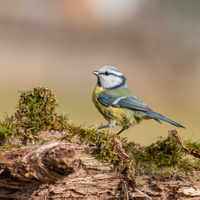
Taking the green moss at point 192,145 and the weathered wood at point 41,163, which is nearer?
the weathered wood at point 41,163

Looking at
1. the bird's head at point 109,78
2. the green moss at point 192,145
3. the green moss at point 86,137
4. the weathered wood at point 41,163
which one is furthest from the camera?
the bird's head at point 109,78

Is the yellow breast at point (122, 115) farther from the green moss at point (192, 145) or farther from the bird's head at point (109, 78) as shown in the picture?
the green moss at point (192, 145)

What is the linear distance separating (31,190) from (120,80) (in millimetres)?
1430

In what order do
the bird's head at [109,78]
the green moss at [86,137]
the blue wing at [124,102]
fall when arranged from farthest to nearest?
the bird's head at [109,78] < the blue wing at [124,102] < the green moss at [86,137]

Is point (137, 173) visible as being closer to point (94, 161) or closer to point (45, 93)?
point (94, 161)

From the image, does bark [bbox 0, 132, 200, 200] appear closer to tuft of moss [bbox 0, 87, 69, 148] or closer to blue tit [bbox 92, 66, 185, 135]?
tuft of moss [bbox 0, 87, 69, 148]

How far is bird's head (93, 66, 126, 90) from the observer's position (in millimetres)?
2514

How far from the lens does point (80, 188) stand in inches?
63.9

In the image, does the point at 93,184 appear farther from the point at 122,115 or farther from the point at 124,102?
the point at 124,102

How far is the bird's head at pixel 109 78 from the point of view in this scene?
251 cm

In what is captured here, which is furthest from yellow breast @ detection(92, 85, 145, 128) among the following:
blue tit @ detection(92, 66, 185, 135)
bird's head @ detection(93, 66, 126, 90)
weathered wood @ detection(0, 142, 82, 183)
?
weathered wood @ detection(0, 142, 82, 183)

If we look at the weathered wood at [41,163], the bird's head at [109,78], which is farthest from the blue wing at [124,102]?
the weathered wood at [41,163]

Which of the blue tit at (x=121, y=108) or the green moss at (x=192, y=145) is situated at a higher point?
the blue tit at (x=121, y=108)

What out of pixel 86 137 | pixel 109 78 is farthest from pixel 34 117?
pixel 109 78
